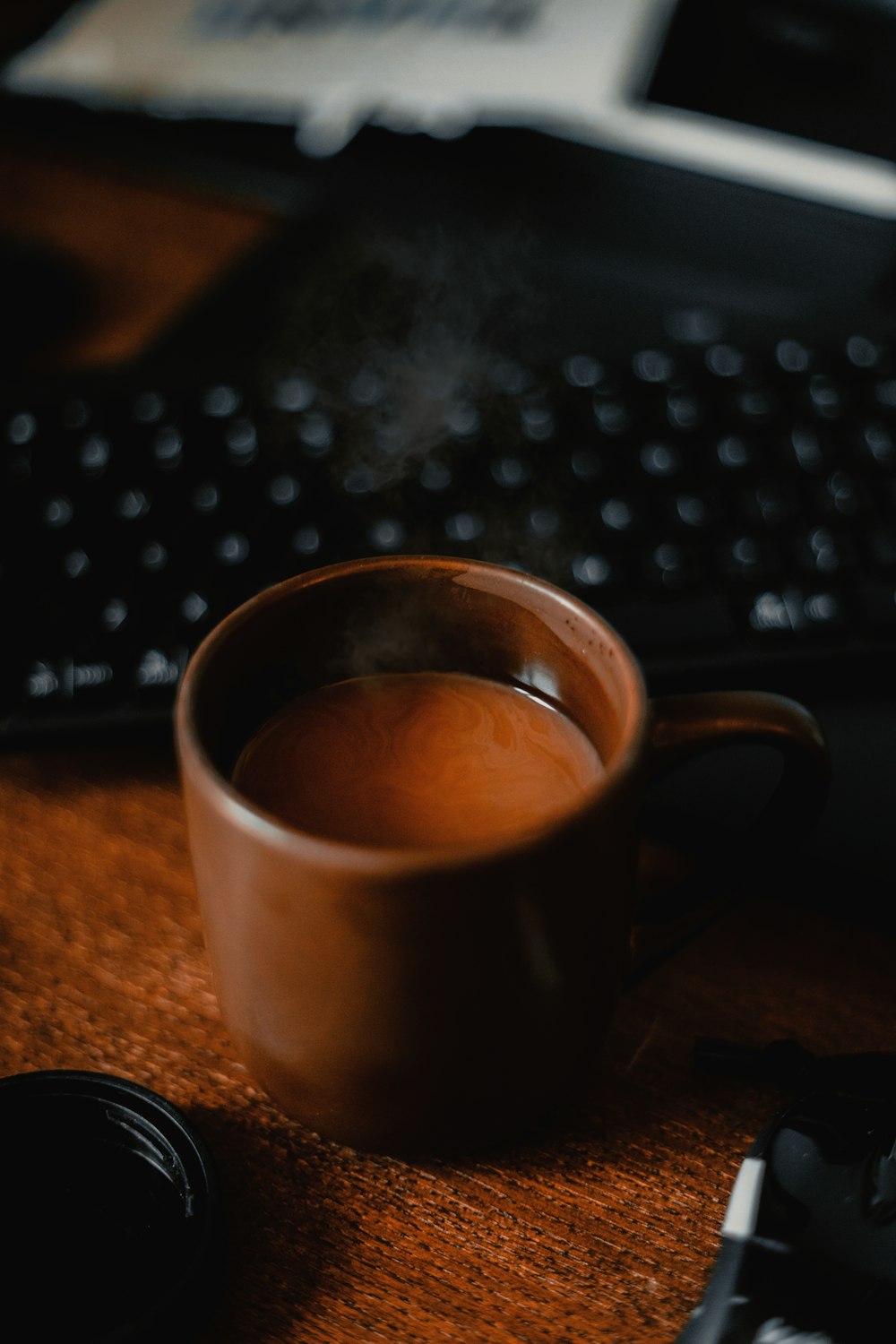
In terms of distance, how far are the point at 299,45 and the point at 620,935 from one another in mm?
713

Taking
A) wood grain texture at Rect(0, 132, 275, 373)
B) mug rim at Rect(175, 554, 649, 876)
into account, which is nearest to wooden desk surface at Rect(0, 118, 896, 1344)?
mug rim at Rect(175, 554, 649, 876)

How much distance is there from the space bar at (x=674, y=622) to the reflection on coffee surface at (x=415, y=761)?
0.09 meters

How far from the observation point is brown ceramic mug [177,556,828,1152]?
27 centimetres

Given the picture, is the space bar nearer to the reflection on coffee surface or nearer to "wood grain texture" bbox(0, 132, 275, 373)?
the reflection on coffee surface

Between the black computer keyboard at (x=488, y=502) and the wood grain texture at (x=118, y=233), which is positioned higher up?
the black computer keyboard at (x=488, y=502)

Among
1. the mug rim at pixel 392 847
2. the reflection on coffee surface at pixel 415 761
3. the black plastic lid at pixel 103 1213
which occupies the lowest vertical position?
the black plastic lid at pixel 103 1213

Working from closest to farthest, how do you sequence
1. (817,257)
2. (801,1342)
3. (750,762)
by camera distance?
(801,1342) < (750,762) < (817,257)

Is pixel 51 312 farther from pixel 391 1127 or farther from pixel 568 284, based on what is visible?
pixel 391 1127

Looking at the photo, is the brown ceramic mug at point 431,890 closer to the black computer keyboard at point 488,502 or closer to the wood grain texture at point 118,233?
the black computer keyboard at point 488,502

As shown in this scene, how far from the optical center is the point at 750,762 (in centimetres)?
43

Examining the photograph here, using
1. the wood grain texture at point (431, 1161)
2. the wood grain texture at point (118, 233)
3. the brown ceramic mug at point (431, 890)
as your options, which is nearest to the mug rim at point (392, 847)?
the brown ceramic mug at point (431, 890)

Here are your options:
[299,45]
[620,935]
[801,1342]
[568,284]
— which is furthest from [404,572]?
[299,45]

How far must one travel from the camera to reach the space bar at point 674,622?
467 mm

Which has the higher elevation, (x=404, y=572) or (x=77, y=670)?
(x=404, y=572)
